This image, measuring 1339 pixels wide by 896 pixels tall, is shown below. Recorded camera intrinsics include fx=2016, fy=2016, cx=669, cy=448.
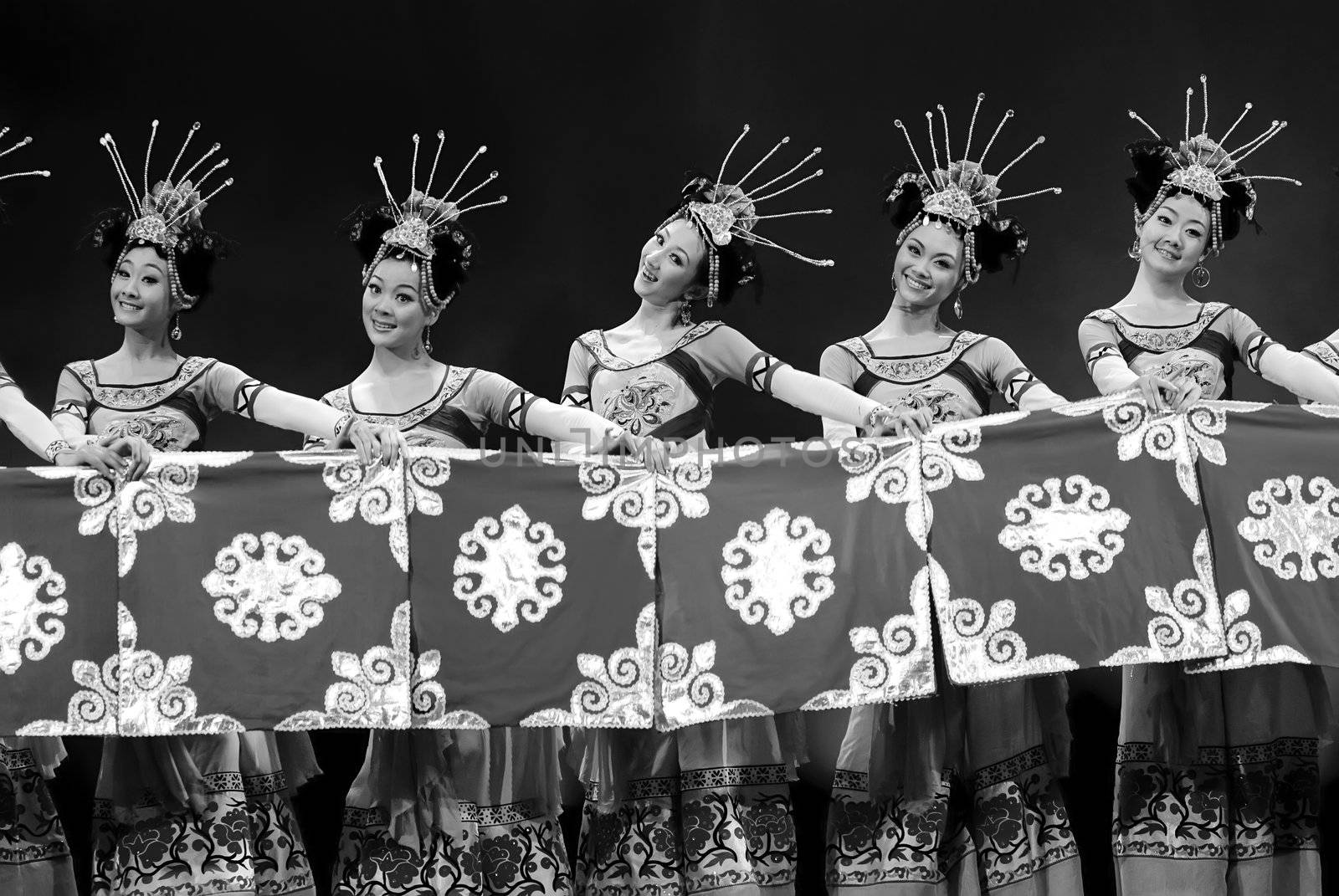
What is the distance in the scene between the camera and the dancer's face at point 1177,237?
5219 mm

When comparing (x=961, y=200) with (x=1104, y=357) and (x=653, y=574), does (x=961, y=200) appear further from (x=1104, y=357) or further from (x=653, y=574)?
(x=653, y=574)

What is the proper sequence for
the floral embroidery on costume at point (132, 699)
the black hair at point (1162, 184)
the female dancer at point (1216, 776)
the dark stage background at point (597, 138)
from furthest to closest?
the dark stage background at point (597, 138), the black hair at point (1162, 184), the female dancer at point (1216, 776), the floral embroidery on costume at point (132, 699)

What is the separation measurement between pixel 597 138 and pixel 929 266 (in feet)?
5.09

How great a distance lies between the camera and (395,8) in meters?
6.36

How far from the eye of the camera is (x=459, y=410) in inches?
198

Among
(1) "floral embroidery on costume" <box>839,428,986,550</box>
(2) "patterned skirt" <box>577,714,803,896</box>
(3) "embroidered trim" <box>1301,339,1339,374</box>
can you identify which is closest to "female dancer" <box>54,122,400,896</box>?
(2) "patterned skirt" <box>577,714,803,896</box>

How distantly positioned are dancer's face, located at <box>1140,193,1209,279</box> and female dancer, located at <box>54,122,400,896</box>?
2.07 m

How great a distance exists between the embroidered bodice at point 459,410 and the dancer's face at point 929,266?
1027 millimetres

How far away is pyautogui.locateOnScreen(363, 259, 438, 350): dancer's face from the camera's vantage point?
16.6ft

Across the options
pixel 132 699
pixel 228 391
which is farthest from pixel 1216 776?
pixel 228 391

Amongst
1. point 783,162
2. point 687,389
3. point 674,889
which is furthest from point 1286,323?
point 674,889

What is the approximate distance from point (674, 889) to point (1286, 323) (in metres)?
2.82

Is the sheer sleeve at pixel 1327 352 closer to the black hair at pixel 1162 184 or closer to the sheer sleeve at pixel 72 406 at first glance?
the black hair at pixel 1162 184

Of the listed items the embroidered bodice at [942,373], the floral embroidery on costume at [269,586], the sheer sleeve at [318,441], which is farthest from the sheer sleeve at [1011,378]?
the floral embroidery on costume at [269,586]
